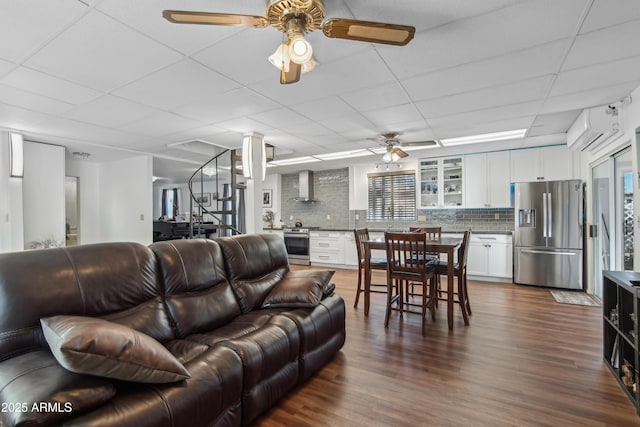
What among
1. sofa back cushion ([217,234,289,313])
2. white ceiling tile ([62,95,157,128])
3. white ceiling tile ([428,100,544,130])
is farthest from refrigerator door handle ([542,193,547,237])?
white ceiling tile ([62,95,157,128])

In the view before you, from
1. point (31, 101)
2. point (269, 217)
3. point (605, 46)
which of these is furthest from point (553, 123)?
point (269, 217)

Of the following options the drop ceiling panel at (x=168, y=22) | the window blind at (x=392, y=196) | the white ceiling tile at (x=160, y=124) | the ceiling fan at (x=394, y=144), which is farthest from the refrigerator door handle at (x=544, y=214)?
the white ceiling tile at (x=160, y=124)

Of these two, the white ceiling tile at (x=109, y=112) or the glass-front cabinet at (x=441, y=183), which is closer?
the white ceiling tile at (x=109, y=112)

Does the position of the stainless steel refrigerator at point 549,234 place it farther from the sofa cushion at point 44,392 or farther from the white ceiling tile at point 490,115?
the sofa cushion at point 44,392

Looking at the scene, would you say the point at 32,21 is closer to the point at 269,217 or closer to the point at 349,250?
the point at 349,250

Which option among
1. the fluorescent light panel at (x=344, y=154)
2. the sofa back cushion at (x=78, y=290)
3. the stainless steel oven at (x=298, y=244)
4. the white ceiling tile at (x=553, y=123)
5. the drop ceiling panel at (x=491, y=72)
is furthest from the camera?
the stainless steel oven at (x=298, y=244)

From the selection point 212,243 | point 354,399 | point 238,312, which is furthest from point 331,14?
point 354,399

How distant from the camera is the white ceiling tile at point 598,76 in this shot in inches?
93.7

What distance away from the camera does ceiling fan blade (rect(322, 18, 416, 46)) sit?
1.50 metres

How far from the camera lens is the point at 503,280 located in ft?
17.3

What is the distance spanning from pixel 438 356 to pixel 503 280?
348cm

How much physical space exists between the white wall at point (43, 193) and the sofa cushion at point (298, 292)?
4.57m

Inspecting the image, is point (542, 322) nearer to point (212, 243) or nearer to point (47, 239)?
point (212, 243)

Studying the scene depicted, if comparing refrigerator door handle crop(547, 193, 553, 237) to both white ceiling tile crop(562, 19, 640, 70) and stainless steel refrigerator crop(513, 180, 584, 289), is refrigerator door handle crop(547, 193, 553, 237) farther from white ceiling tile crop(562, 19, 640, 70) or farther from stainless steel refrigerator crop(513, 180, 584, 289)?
white ceiling tile crop(562, 19, 640, 70)
